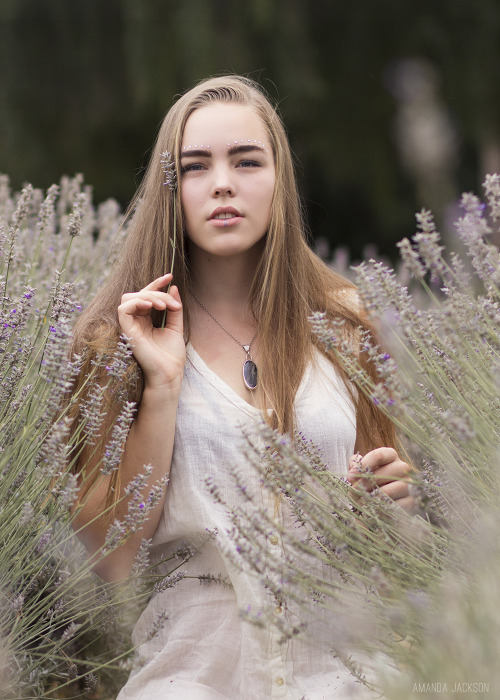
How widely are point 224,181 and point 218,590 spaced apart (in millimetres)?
806

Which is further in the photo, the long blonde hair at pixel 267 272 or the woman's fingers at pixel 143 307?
the long blonde hair at pixel 267 272

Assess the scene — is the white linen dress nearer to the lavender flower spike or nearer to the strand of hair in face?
the strand of hair in face

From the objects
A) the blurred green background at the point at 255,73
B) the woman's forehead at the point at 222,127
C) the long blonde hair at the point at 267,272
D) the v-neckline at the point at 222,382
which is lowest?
the v-neckline at the point at 222,382

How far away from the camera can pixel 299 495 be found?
4.37ft

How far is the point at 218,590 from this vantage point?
1719 mm

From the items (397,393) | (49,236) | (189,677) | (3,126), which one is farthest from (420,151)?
(3,126)

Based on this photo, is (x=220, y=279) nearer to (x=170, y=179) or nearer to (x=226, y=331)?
(x=226, y=331)

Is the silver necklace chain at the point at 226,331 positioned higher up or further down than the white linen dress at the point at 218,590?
higher up

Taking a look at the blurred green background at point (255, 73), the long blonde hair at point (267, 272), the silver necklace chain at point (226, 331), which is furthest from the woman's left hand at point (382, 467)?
the blurred green background at point (255, 73)

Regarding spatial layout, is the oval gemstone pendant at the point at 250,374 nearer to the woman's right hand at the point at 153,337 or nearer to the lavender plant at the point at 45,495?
the woman's right hand at the point at 153,337

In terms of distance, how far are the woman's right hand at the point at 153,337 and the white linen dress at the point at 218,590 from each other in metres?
0.12

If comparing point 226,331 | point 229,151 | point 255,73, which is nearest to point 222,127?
point 229,151

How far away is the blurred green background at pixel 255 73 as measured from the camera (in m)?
5.44

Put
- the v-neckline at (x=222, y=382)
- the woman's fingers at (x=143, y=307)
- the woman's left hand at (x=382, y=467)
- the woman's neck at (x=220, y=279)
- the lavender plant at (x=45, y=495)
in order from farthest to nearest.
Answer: the woman's neck at (x=220, y=279) < the v-neckline at (x=222, y=382) < the woman's fingers at (x=143, y=307) < the woman's left hand at (x=382, y=467) < the lavender plant at (x=45, y=495)
